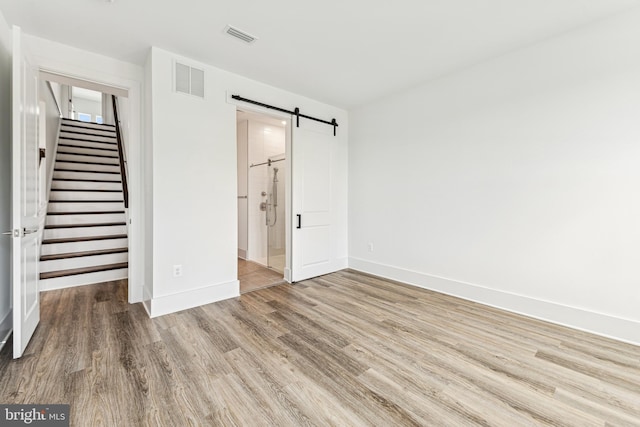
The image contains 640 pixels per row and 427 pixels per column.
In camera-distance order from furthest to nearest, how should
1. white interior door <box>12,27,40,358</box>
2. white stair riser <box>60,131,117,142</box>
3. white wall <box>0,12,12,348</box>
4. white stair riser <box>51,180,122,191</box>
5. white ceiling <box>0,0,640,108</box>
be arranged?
white stair riser <box>60,131,117,142</box> → white stair riser <box>51,180,122,191</box> → white wall <box>0,12,12,348</box> → white ceiling <box>0,0,640,108</box> → white interior door <box>12,27,40,358</box>

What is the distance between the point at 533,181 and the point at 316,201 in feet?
8.40

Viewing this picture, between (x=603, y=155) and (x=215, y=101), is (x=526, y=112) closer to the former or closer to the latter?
(x=603, y=155)

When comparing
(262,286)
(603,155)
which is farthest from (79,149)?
(603,155)

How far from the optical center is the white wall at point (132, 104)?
2.60 m

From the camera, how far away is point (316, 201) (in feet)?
13.4

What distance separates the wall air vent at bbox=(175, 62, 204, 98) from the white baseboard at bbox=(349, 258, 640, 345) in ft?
10.7

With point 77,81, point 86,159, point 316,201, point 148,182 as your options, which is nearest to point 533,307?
point 316,201

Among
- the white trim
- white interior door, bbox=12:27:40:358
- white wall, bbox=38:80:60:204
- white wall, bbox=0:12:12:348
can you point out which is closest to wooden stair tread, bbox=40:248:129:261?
white wall, bbox=38:80:60:204

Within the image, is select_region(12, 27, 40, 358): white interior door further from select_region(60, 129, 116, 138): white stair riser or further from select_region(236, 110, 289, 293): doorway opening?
select_region(60, 129, 116, 138): white stair riser

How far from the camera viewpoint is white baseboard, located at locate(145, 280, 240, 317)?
2.63 m

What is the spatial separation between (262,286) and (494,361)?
2.57 m

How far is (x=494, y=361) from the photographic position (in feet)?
6.33

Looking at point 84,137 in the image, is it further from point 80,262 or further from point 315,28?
point 315,28

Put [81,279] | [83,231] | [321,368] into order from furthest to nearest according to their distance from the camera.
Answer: [83,231], [81,279], [321,368]
